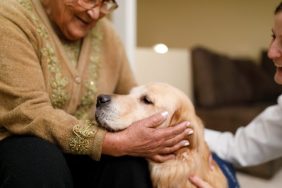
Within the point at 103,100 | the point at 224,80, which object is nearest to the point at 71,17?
the point at 103,100

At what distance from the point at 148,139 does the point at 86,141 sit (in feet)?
0.55

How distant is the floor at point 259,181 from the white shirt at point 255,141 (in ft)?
2.64

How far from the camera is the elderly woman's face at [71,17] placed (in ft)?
3.76

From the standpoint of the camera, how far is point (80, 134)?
0.97 meters

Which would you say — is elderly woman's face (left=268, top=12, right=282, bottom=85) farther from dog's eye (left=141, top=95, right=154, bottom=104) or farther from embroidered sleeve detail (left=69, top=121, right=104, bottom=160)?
embroidered sleeve detail (left=69, top=121, right=104, bottom=160)

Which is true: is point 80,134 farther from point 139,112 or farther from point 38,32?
point 38,32

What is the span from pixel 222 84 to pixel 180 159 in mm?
1689

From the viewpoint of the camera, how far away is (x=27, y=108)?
0.98m

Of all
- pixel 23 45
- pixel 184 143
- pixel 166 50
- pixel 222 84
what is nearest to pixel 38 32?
pixel 23 45

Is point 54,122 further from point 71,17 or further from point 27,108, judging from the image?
point 71,17

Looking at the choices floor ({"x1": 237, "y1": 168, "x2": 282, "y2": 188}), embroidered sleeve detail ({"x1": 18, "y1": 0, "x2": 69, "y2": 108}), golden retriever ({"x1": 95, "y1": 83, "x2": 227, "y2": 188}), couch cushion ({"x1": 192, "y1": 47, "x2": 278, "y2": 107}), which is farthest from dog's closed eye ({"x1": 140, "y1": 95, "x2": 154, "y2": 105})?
couch cushion ({"x1": 192, "y1": 47, "x2": 278, "y2": 107})

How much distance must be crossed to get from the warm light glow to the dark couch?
0.22 metres

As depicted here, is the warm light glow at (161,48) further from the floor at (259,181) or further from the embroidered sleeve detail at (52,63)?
the embroidered sleeve detail at (52,63)

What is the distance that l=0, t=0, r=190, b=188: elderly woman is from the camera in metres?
0.93
